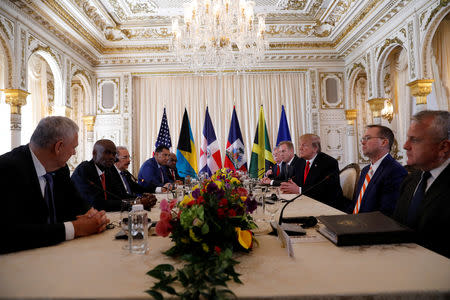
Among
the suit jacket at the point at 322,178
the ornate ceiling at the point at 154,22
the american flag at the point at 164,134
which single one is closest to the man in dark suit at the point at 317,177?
the suit jacket at the point at 322,178

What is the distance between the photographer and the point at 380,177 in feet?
6.88

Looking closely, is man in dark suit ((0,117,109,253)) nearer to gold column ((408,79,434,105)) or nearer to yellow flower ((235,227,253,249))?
yellow flower ((235,227,253,249))

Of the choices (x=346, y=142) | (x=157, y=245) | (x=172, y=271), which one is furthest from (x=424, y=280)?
(x=346, y=142)

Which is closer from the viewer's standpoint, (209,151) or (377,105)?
(377,105)

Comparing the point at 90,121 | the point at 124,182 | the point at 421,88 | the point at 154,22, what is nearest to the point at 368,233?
the point at 124,182

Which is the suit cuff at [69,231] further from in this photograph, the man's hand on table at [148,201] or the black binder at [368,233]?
the black binder at [368,233]

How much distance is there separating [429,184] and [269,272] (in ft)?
3.71

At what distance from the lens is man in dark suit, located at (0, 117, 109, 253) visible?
1209mm

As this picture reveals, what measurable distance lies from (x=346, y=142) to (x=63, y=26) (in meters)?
6.97

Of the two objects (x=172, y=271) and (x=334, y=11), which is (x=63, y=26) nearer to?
(x=334, y=11)

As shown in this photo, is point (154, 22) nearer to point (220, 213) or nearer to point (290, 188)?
point (290, 188)

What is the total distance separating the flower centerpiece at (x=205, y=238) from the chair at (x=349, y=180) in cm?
234

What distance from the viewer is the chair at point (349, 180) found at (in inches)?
123

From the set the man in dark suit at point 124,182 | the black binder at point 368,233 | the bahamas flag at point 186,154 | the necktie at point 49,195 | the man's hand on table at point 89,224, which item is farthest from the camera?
the bahamas flag at point 186,154
